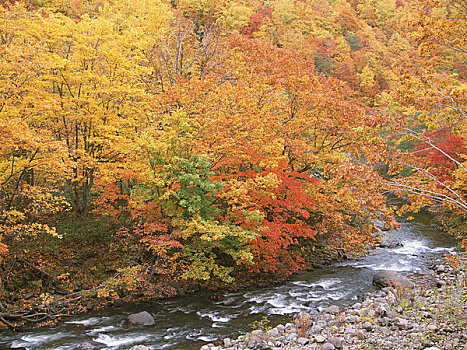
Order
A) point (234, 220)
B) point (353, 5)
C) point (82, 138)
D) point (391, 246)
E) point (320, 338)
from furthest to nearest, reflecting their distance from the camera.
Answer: point (353, 5) → point (391, 246) → point (82, 138) → point (234, 220) → point (320, 338)

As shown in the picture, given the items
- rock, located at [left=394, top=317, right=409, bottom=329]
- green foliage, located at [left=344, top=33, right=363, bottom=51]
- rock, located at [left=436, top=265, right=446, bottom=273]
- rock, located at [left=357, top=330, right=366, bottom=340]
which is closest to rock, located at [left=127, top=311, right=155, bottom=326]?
rock, located at [left=357, top=330, right=366, bottom=340]

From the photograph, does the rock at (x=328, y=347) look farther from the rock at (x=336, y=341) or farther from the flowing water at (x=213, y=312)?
the flowing water at (x=213, y=312)

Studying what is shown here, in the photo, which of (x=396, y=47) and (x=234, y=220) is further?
(x=396, y=47)

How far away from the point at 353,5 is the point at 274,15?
44557mm

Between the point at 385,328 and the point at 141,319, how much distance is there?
7.54m

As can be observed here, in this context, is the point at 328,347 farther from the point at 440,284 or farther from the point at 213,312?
the point at 440,284

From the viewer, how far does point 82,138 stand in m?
15.5

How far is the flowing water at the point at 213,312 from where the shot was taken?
384 inches

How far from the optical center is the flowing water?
9.76 meters

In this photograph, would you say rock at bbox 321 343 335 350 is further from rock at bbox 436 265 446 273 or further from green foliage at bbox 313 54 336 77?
green foliage at bbox 313 54 336 77

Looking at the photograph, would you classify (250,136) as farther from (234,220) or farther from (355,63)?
(355,63)

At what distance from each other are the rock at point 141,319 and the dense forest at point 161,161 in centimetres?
125

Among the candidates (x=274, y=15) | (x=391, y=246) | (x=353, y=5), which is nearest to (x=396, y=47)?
(x=274, y=15)

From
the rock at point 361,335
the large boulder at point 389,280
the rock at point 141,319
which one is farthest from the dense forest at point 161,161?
the rock at point 361,335
